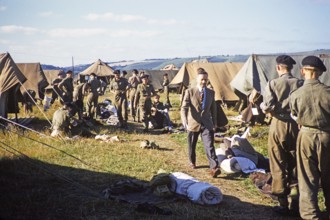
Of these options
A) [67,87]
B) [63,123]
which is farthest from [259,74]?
[63,123]

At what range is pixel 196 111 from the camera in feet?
23.7

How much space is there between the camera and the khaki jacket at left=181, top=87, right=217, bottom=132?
718 centimetres

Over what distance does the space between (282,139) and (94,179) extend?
3.47 m

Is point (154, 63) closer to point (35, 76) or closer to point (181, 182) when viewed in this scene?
point (35, 76)

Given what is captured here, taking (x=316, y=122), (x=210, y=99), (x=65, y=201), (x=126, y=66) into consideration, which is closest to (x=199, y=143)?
(x=210, y=99)

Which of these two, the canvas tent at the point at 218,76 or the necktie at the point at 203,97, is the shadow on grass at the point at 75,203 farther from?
the canvas tent at the point at 218,76

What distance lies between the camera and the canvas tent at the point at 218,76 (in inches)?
664

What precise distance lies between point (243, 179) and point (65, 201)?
3.28m

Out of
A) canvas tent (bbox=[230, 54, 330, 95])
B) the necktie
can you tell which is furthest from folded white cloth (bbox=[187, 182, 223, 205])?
canvas tent (bbox=[230, 54, 330, 95])

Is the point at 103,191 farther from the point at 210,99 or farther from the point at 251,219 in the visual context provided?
the point at 210,99

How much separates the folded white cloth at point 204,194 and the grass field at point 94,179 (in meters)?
0.09

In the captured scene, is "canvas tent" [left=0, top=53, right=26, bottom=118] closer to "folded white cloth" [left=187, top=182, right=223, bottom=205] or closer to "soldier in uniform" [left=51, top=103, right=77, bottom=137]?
"soldier in uniform" [left=51, top=103, right=77, bottom=137]

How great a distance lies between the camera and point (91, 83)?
1382 cm

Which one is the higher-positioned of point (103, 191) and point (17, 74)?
point (17, 74)
